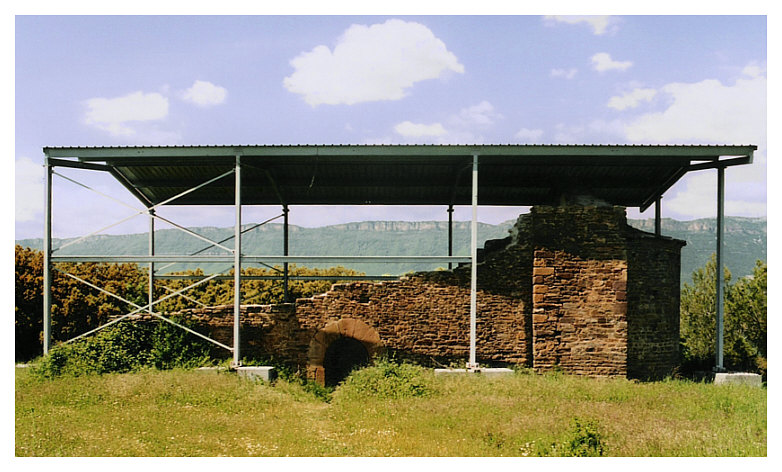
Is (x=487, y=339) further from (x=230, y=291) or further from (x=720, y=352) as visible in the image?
(x=230, y=291)

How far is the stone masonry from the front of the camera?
10180mm

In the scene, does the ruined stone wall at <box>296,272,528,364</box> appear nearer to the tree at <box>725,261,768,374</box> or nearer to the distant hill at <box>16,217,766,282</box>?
the tree at <box>725,261,768,374</box>

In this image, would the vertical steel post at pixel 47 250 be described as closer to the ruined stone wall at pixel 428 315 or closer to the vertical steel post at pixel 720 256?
the ruined stone wall at pixel 428 315

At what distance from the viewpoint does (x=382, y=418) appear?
7.89 m

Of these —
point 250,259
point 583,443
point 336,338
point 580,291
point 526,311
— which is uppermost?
point 250,259

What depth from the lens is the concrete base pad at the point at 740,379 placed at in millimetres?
10117

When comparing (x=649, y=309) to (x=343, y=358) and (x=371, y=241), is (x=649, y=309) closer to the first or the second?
(x=343, y=358)

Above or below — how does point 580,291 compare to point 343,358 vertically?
above

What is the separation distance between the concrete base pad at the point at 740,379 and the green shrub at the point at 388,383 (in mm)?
6186

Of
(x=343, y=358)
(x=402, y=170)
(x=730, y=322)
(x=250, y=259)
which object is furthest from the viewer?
(x=730, y=322)

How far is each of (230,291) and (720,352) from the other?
746 inches

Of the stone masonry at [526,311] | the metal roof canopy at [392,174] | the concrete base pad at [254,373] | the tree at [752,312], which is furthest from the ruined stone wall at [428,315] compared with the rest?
the tree at [752,312]

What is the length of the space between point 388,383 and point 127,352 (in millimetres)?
5703

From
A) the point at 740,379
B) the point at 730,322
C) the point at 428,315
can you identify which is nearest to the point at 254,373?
the point at 428,315
